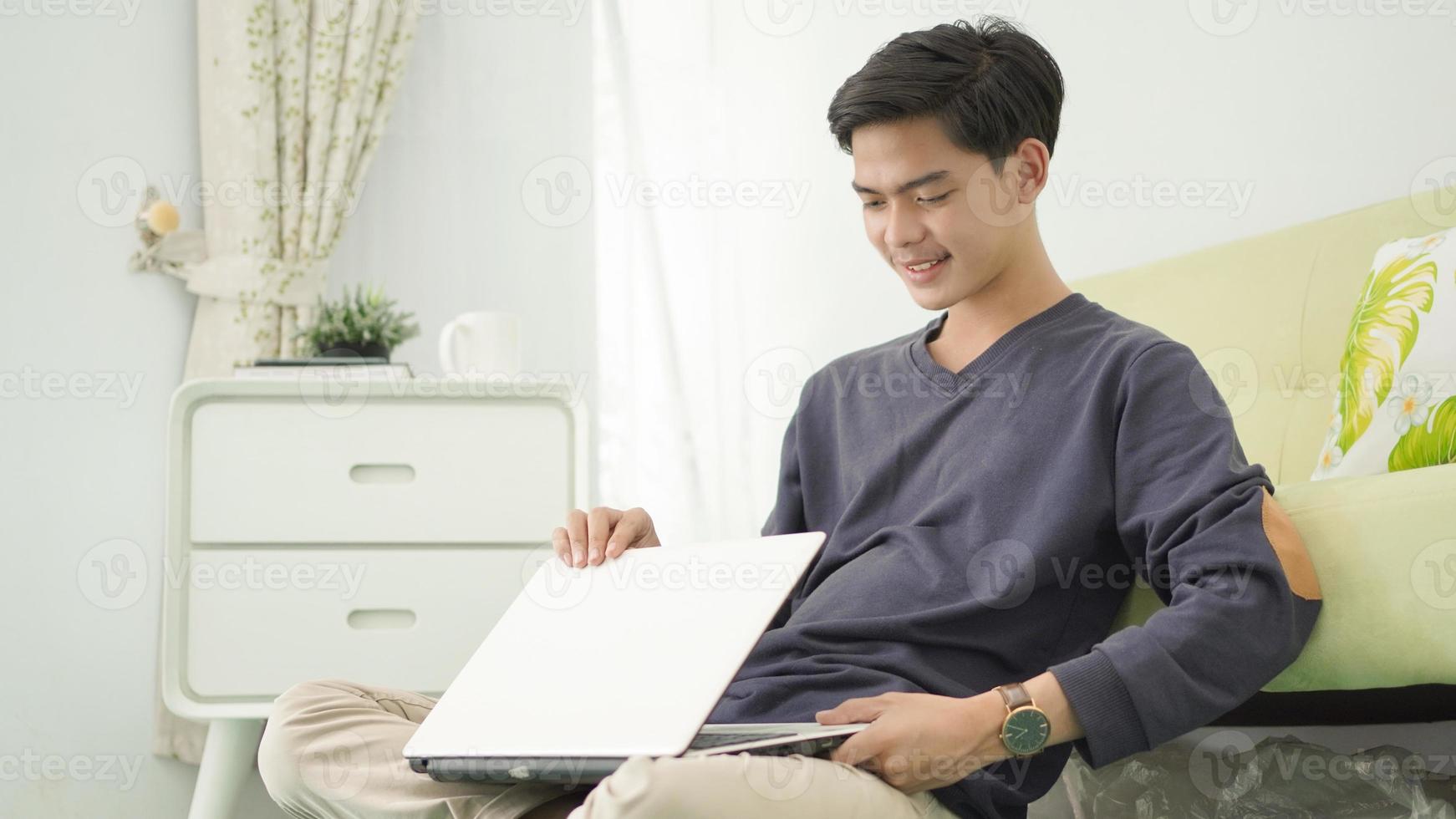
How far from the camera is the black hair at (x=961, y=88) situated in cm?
99

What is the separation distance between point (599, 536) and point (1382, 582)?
58 centimetres

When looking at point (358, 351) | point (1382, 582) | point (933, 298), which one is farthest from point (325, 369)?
point (1382, 582)

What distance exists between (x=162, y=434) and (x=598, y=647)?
4.92 ft

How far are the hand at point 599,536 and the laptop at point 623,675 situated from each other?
1.6 inches

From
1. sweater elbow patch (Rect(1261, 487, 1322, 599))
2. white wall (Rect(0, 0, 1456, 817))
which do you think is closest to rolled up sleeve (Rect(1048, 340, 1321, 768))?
Result: sweater elbow patch (Rect(1261, 487, 1322, 599))

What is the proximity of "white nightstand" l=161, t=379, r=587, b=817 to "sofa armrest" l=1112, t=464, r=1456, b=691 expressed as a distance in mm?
1075

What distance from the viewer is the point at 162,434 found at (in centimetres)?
209

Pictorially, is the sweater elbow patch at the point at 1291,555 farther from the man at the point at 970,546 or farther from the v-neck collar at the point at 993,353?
the v-neck collar at the point at 993,353

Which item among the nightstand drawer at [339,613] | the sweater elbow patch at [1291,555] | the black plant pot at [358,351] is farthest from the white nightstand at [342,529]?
the sweater elbow patch at [1291,555]

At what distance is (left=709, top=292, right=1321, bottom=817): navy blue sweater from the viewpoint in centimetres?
77

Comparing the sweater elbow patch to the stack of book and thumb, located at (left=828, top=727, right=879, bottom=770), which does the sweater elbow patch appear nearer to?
thumb, located at (left=828, top=727, right=879, bottom=770)

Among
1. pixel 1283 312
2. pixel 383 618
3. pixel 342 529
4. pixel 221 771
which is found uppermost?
pixel 1283 312

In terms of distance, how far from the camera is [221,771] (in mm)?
1671

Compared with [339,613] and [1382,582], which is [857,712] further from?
[339,613]
